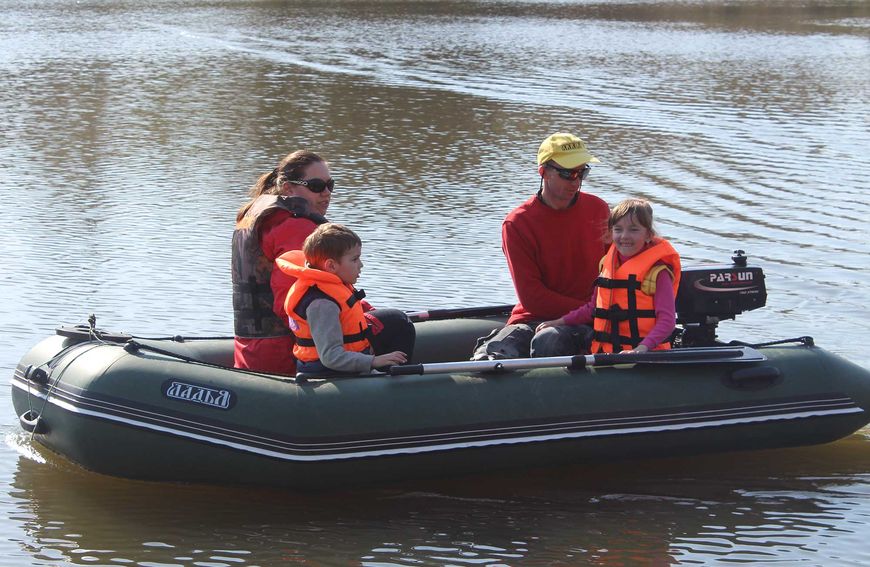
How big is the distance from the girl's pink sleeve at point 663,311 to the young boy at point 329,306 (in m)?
0.96

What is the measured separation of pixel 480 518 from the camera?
477 centimetres

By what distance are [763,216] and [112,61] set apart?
1283 cm

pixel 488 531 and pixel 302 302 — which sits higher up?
pixel 302 302

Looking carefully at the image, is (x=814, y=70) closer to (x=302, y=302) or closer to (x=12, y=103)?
(x=12, y=103)

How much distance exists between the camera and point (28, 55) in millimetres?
20422

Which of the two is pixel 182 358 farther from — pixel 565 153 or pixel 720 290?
pixel 720 290

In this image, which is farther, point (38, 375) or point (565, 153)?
point (565, 153)

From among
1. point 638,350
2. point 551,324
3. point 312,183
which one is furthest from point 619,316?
point 312,183

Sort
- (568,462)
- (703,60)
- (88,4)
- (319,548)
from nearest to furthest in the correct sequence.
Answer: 1. (319,548)
2. (568,462)
3. (703,60)
4. (88,4)

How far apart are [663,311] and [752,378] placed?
1.42 ft

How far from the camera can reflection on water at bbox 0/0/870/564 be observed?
4.66 meters

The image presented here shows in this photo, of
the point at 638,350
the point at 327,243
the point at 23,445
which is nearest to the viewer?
the point at 327,243

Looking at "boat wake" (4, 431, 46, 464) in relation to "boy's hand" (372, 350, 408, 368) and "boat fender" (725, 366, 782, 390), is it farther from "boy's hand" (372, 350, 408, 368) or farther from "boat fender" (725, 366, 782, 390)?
"boat fender" (725, 366, 782, 390)

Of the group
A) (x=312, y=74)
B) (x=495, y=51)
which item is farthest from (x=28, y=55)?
(x=495, y=51)
